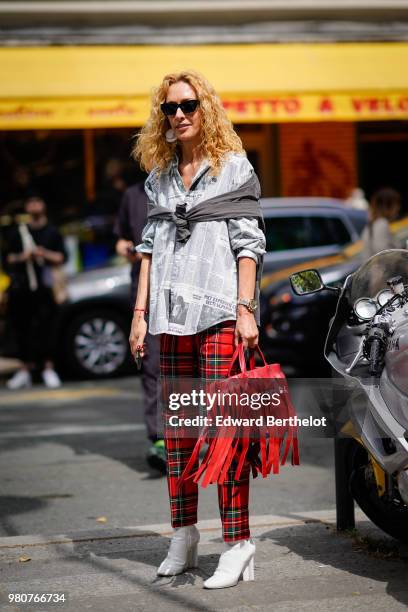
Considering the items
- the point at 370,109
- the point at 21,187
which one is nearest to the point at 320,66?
the point at 370,109

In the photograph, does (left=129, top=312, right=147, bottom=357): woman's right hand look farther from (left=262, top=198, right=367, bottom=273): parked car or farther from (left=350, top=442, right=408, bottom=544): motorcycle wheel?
(left=262, top=198, right=367, bottom=273): parked car

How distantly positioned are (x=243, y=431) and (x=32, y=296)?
756cm

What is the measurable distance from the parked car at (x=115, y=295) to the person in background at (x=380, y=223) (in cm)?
171

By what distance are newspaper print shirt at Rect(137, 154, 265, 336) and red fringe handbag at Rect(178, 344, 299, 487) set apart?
0.76ft

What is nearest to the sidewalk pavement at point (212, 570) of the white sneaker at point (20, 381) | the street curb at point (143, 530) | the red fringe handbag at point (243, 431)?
the street curb at point (143, 530)

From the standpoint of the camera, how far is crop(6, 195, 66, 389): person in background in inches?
459

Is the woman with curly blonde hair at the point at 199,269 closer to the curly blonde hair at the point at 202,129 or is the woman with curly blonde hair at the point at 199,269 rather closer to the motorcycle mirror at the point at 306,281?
the curly blonde hair at the point at 202,129

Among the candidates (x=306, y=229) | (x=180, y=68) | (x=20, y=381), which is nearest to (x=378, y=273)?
(x=20, y=381)

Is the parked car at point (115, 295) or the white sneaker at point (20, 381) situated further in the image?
the parked car at point (115, 295)

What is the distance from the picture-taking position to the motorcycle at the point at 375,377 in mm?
4211

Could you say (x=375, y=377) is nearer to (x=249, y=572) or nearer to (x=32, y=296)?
(x=249, y=572)

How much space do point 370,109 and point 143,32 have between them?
310 cm

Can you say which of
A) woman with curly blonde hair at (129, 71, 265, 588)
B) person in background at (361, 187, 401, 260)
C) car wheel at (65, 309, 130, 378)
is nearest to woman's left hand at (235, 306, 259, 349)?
woman with curly blonde hair at (129, 71, 265, 588)

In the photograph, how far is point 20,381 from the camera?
11555 millimetres
